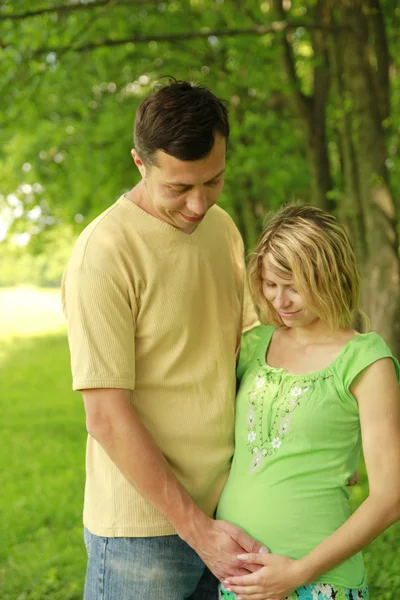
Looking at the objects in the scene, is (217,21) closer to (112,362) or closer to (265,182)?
(265,182)

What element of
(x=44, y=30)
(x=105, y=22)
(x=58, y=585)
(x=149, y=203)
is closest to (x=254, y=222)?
(x=105, y=22)

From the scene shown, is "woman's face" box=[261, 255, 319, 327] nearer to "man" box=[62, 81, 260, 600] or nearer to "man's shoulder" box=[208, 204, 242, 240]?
"man" box=[62, 81, 260, 600]

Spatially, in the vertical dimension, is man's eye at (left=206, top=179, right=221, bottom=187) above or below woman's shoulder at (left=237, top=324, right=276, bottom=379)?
above

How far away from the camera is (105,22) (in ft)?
30.9

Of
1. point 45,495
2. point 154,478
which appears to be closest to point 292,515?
point 154,478

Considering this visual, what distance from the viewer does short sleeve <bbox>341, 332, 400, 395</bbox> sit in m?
2.34

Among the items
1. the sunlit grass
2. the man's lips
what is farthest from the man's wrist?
the sunlit grass

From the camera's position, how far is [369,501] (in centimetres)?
229

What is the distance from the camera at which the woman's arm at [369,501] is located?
2.27 meters

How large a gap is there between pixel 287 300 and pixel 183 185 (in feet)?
1.61

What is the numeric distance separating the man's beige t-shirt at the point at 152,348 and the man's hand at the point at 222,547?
0.43ft

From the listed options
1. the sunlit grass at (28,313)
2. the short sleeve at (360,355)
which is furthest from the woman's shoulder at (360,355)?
the sunlit grass at (28,313)

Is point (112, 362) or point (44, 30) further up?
point (44, 30)

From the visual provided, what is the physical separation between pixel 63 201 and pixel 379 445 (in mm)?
11608
